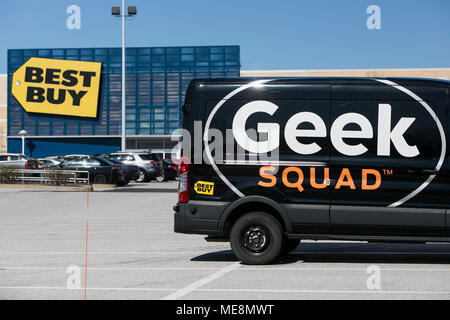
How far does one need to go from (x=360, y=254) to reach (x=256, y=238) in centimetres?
207

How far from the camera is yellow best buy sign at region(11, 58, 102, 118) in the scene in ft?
190

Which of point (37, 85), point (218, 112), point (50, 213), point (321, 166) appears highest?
point (37, 85)

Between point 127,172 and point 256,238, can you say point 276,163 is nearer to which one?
point 256,238

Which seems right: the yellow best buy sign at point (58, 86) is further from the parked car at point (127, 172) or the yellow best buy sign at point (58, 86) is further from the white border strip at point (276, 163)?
the white border strip at point (276, 163)

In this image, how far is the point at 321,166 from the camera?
29.1 feet

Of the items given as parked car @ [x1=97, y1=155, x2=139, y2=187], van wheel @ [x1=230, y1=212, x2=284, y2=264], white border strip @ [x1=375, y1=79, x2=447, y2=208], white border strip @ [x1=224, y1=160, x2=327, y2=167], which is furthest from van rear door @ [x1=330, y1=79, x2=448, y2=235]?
parked car @ [x1=97, y1=155, x2=139, y2=187]

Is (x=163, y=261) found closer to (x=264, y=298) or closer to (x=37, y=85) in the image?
(x=264, y=298)

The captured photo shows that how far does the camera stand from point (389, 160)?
346 inches

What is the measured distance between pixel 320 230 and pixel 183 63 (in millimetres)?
55760

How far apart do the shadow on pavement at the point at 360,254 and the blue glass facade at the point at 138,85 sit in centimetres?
5202

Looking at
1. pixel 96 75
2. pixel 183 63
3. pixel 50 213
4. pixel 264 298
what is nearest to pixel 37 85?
pixel 96 75

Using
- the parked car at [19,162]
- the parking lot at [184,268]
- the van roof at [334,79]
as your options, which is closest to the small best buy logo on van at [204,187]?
the parking lot at [184,268]

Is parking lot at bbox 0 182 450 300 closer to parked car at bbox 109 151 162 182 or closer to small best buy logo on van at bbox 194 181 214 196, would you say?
small best buy logo on van at bbox 194 181 214 196
